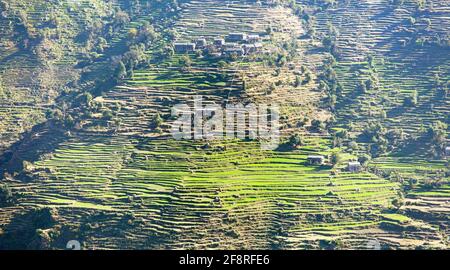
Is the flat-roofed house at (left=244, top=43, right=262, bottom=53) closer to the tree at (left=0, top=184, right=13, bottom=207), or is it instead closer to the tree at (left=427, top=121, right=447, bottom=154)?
the tree at (left=427, top=121, right=447, bottom=154)

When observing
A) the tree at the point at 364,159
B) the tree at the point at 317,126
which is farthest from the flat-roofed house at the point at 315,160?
the tree at the point at 317,126

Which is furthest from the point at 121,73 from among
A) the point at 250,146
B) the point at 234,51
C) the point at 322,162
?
the point at 322,162

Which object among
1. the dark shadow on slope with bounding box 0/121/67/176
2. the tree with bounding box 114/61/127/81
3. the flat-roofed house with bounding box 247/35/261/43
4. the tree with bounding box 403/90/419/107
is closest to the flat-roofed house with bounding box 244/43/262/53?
the flat-roofed house with bounding box 247/35/261/43

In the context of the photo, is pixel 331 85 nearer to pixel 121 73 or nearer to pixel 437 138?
pixel 437 138

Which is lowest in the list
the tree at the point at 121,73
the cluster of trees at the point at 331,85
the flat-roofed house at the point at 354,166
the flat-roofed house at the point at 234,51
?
the flat-roofed house at the point at 354,166

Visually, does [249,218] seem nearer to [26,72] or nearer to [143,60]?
[143,60]

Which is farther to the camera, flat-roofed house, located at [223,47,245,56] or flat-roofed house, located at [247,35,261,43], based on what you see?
flat-roofed house, located at [247,35,261,43]

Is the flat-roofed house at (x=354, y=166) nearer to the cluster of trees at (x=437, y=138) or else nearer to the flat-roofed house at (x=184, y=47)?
the cluster of trees at (x=437, y=138)
